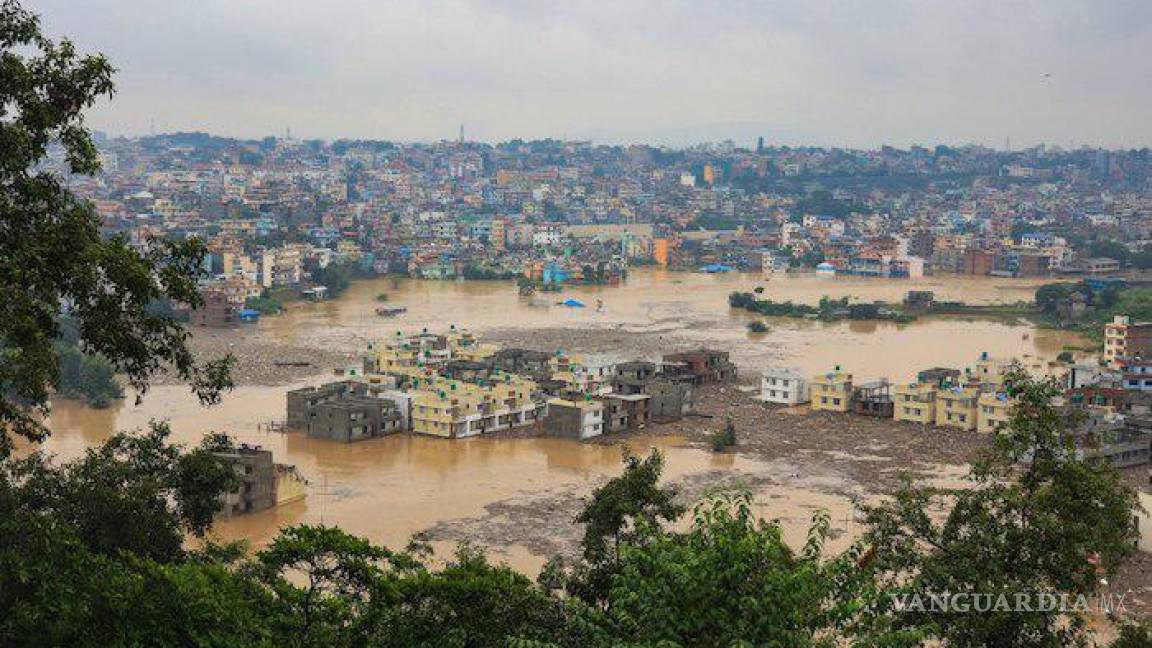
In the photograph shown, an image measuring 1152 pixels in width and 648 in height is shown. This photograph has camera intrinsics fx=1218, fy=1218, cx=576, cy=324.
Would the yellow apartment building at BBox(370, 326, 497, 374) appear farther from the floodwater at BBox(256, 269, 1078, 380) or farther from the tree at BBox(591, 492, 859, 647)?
the tree at BBox(591, 492, 859, 647)

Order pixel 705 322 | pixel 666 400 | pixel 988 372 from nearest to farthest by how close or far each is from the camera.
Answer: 1. pixel 666 400
2. pixel 988 372
3. pixel 705 322

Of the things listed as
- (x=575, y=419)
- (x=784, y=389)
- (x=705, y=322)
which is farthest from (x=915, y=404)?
(x=705, y=322)

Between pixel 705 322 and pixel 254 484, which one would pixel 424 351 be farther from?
pixel 705 322

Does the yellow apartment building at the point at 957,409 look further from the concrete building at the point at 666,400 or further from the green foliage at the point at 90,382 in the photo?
the green foliage at the point at 90,382

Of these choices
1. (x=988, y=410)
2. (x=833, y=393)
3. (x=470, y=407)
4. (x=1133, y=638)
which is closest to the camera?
(x=1133, y=638)

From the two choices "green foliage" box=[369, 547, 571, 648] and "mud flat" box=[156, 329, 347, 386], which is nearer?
"green foliage" box=[369, 547, 571, 648]

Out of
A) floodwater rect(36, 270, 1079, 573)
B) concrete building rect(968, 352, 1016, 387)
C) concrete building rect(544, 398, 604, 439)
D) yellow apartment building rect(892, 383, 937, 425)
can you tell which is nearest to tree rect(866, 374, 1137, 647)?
floodwater rect(36, 270, 1079, 573)

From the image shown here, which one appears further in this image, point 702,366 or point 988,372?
point 702,366

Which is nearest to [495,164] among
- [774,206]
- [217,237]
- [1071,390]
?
[774,206]
